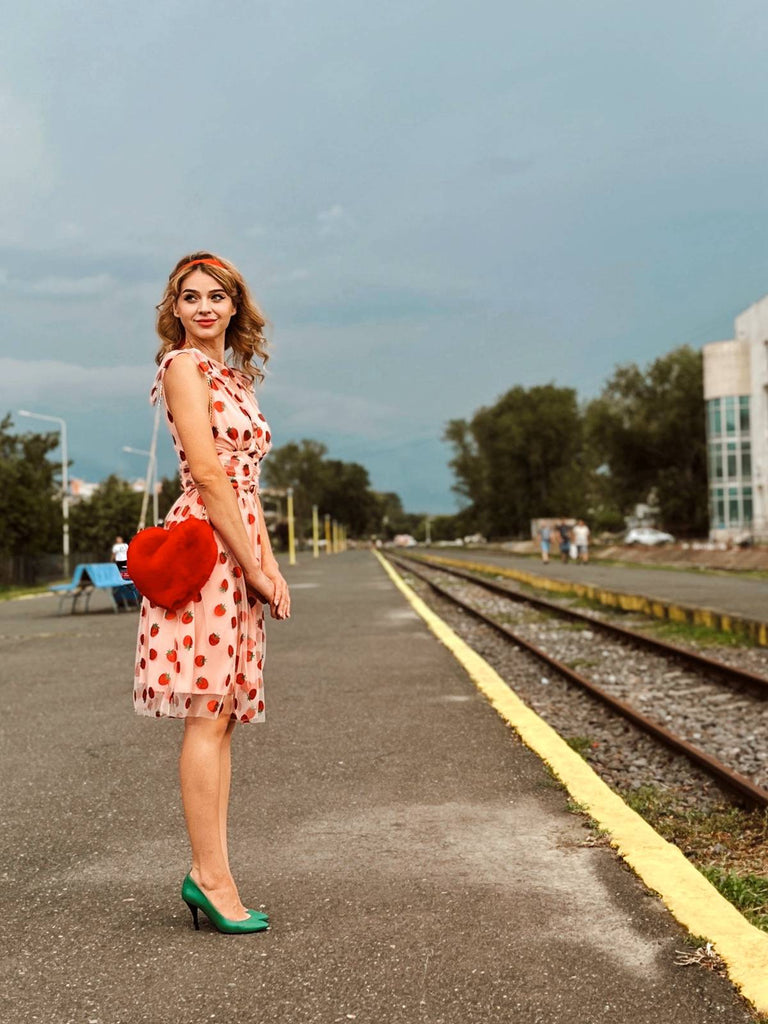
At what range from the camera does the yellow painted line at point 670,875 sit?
298cm

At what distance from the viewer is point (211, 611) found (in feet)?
11.0

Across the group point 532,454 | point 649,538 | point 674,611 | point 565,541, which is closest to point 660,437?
point 649,538

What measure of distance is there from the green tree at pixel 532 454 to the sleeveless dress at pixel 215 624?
108 meters

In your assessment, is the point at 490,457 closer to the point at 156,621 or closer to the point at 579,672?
the point at 579,672

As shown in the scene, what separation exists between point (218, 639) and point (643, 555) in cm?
5347

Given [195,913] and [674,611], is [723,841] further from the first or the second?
[674,611]

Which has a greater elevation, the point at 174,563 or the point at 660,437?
the point at 660,437

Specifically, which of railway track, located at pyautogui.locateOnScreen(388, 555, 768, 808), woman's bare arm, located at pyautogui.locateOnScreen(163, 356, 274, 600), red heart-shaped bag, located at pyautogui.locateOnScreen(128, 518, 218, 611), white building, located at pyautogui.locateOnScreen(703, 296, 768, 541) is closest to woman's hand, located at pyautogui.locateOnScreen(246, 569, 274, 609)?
woman's bare arm, located at pyautogui.locateOnScreen(163, 356, 274, 600)

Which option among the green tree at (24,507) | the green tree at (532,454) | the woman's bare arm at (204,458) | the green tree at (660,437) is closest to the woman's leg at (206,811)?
the woman's bare arm at (204,458)

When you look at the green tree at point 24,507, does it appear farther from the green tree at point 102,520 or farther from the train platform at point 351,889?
the train platform at point 351,889

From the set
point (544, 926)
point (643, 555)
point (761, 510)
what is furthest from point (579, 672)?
point (761, 510)

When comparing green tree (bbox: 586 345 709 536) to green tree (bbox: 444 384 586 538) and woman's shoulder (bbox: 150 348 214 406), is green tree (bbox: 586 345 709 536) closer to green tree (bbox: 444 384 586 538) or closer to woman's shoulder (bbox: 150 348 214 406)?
green tree (bbox: 444 384 586 538)

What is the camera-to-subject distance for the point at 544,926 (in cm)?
336

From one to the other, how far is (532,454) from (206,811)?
111 m
